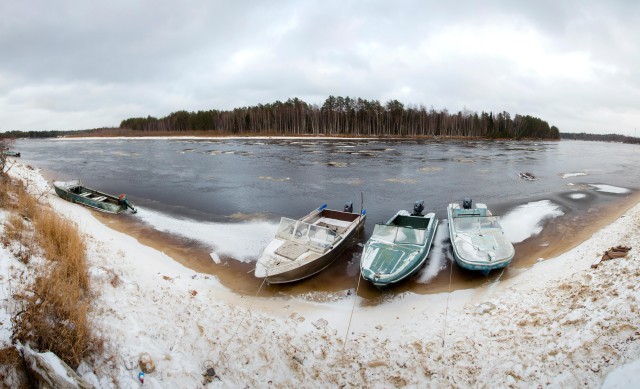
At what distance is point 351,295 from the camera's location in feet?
36.7

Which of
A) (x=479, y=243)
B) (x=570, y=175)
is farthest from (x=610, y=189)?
(x=479, y=243)

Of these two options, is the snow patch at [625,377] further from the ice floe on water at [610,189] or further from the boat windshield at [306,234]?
the ice floe on water at [610,189]

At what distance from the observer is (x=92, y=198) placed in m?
20.9

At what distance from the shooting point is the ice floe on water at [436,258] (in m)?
12.6

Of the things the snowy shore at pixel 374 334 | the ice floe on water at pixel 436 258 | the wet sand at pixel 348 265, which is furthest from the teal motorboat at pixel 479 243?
the snowy shore at pixel 374 334

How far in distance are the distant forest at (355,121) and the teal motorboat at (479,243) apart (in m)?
98.9

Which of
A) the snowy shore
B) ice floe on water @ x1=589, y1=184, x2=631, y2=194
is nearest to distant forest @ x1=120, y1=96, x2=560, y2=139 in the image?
ice floe on water @ x1=589, y1=184, x2=631, y2=194

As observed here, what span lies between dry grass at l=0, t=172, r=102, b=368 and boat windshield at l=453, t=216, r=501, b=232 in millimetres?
13630

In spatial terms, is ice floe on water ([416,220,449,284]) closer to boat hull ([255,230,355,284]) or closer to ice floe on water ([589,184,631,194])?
boat hull ([255,230,355,284])

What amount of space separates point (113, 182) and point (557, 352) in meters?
33.7

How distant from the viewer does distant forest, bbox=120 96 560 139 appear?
11606 centimetres

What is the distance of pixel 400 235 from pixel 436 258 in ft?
6.82

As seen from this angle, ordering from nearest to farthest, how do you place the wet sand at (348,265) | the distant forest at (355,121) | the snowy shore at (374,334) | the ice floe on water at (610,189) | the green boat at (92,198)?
the snowy shore at (374,334) → the wet sand at (348,265) → the green boat at (92,198) → the ice floe on water at (610,189) → the distant forest at (355,121)

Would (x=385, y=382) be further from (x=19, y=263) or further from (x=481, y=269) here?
(x=19, y=263)
